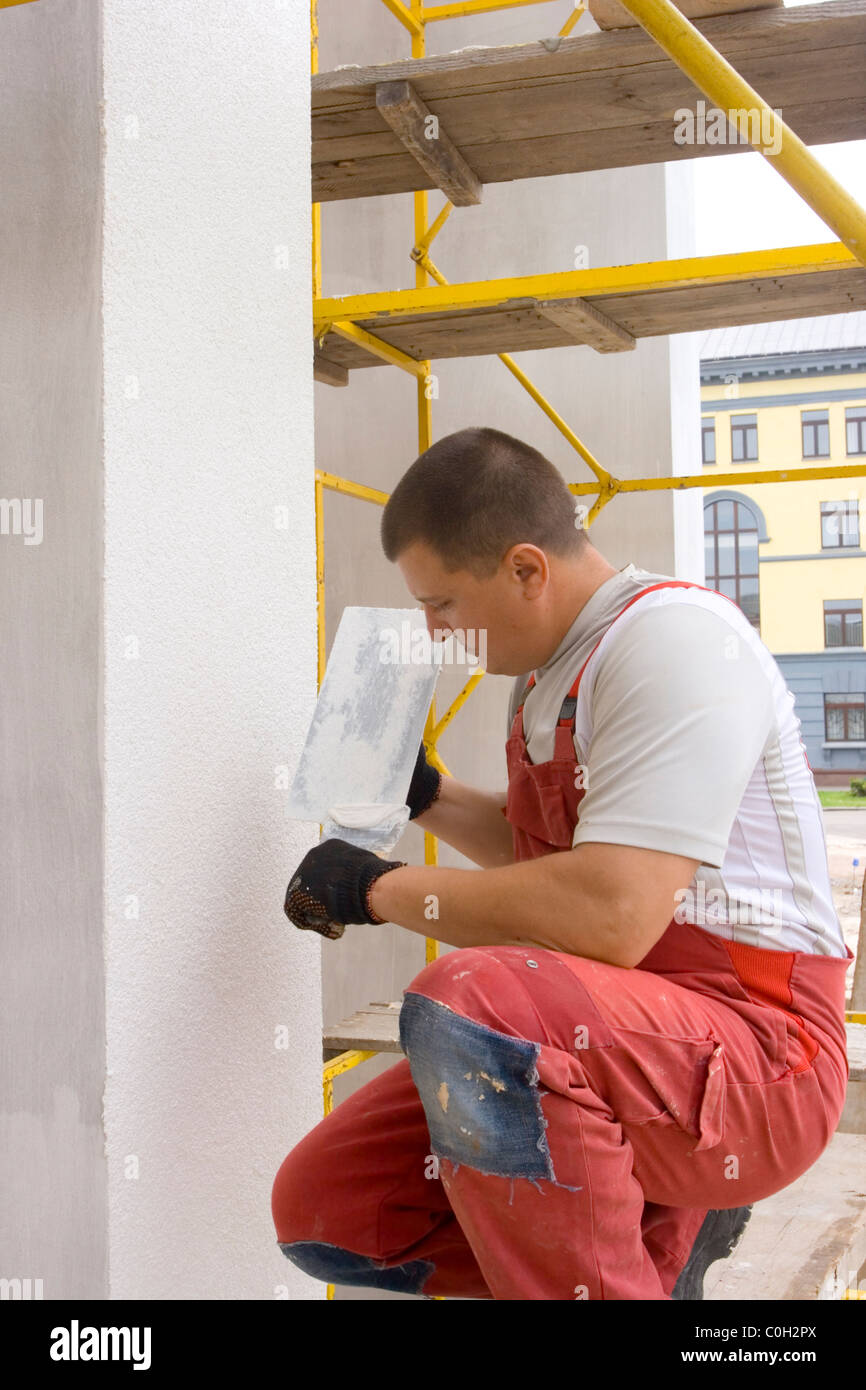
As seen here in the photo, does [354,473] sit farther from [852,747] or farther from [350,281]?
[852,747]

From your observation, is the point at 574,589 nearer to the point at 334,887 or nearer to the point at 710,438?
the point at 334,887

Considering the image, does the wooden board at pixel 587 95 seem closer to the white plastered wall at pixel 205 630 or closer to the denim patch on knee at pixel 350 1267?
the white plastered wall at pixel 205 630

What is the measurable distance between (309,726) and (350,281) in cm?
395

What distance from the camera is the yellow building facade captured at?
3384cm

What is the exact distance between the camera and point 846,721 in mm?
33406

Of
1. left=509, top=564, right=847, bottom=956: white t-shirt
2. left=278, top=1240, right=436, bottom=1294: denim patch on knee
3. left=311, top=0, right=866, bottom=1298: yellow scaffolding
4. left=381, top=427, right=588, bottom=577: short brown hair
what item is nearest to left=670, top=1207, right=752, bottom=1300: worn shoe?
left=278, top=1240, right=436, bottom=1294: denim patch on knee

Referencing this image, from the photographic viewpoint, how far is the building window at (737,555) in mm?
36094

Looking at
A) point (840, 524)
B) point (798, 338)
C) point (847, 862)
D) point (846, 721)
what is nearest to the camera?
point (847, 862)

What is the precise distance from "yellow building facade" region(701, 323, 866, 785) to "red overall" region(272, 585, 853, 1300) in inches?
1301

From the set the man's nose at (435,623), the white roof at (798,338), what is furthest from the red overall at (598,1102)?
the white roof at (798,338)

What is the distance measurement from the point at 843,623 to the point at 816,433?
236 inches

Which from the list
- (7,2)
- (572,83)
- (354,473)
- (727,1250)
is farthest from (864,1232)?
(7,2)

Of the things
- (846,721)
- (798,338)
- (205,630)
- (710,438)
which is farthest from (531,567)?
(798,338)

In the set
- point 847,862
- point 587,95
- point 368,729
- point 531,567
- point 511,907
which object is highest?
point 587,95
